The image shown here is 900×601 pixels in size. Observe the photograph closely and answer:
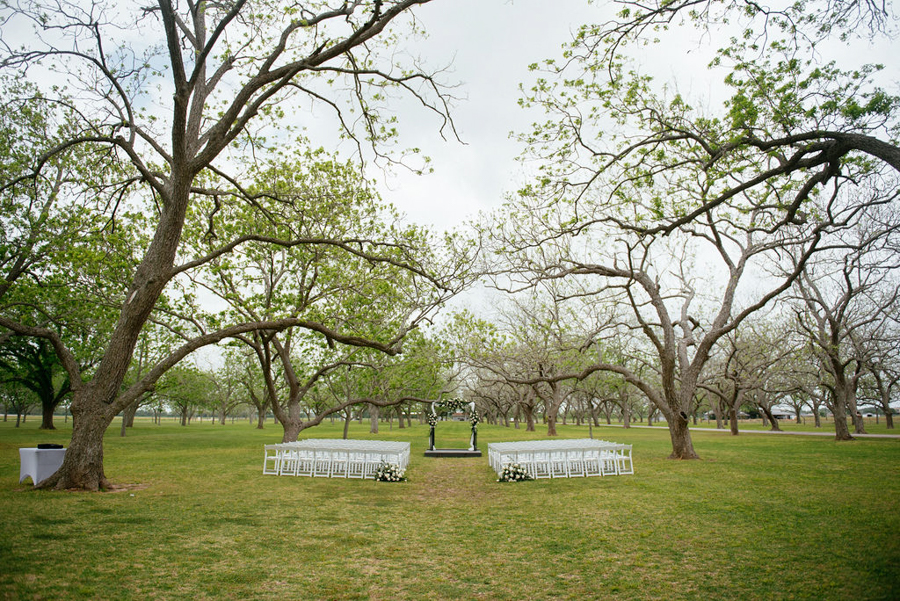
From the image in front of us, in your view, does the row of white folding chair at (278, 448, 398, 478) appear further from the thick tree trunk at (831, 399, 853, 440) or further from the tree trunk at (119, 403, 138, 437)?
the thick tree trunk at (831, 399, 853, 440)

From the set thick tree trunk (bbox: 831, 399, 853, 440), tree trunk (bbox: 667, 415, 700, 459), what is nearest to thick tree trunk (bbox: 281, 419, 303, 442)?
tree trunk (bbox: 667, 415, 700, 459)

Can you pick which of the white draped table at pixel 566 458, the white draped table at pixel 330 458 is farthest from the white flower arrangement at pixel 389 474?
the white draped table at pixel 566 458

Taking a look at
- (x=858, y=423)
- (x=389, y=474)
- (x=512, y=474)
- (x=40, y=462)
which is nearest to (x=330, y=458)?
(x=389, y=474)

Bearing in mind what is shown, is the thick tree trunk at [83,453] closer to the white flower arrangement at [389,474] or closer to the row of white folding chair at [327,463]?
the row of white folding chair at [327,463]

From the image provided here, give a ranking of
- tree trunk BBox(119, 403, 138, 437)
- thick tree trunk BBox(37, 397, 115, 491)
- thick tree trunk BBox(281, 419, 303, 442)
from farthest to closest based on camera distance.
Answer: tree trunk BBox(119, 403, 138, 437) < thick tree trunk BBox(281, 419, 303, 442) < thick tree trunk BBox(37, 397, 115, 491)

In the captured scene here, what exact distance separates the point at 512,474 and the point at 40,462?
10.3 metres

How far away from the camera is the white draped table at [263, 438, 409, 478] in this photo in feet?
45.2

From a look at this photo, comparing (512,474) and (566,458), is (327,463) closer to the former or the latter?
(512,474)

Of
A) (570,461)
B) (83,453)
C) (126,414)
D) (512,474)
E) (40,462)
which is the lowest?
(512,474)

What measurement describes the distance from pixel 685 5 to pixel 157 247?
31.8ft

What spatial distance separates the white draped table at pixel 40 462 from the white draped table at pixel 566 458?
9.99 metres

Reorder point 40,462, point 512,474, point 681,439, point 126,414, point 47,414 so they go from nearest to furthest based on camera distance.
A: point 40,462
point 512,474
point 681,439
point 47,414
point 126,414

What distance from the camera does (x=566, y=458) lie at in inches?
539

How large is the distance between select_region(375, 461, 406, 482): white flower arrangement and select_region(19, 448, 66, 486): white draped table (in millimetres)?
6903
